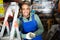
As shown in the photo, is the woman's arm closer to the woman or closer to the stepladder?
the woman

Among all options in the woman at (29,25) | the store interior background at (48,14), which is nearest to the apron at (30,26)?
the woman at (29,25)

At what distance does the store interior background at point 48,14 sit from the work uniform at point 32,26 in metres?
0.07

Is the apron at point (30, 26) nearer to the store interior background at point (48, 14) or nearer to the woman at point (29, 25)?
the woman at point (29, 25)

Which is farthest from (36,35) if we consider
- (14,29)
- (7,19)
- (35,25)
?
(7,19)

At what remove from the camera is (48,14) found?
1764mm

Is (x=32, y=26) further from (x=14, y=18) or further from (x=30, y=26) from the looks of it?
(x=14, y=18)

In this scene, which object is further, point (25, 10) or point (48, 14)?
point (48, 14)

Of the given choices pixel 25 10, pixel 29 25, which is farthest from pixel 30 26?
pixel 25 10

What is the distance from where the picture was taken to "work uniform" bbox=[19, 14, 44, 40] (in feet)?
5.49

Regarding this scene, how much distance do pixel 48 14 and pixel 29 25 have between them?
0.80 ft

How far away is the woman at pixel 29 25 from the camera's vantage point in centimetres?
167

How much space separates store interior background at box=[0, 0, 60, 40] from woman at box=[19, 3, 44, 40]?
0.07 metres

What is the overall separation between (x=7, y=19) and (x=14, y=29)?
133 mm

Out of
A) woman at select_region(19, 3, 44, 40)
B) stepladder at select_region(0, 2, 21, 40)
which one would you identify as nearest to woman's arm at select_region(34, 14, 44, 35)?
woman at select_region(19, 3, 44, 40)
